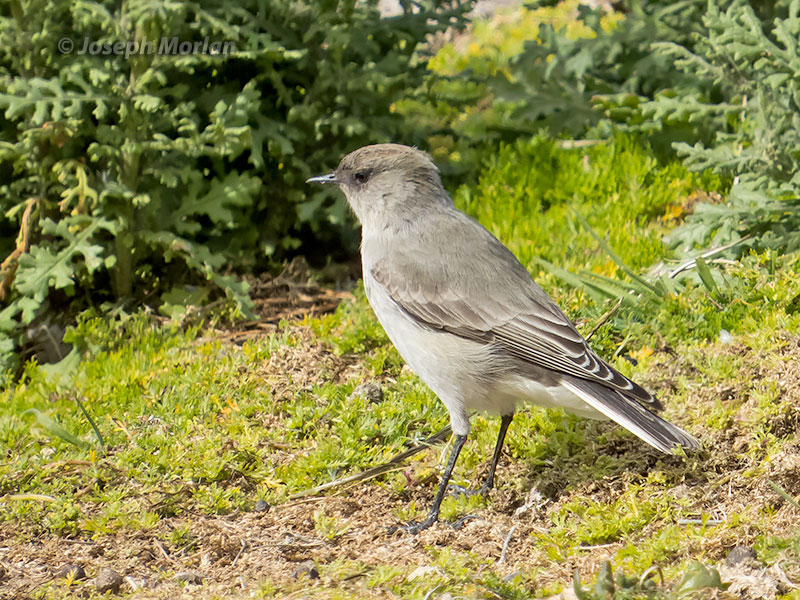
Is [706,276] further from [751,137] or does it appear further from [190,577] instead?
[190,577]

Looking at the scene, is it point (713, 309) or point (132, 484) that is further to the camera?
point (713, 309)

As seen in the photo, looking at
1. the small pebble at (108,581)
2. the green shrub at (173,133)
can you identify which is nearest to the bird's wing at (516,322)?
the green shrub at (173,133)

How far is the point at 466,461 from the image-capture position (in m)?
5.62

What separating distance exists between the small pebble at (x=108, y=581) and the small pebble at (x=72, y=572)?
10cm

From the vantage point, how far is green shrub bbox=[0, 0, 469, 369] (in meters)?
6.77

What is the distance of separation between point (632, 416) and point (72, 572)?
291cm

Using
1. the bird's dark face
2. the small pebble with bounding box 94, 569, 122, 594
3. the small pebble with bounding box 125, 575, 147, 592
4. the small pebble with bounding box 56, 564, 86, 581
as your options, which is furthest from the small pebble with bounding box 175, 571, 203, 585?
the bird's dark face

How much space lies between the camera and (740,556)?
4.40 m

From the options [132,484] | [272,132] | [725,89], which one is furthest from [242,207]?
[725,89]

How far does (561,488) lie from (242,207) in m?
3.81

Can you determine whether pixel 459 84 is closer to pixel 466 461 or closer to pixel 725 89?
pixel 725 89

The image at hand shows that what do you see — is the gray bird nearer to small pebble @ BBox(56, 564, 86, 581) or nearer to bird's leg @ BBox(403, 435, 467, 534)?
bird's leg @ BBox(403, 435, 467, 534)

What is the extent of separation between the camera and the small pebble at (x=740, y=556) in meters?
4.37

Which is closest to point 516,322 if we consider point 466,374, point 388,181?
point 466,374
